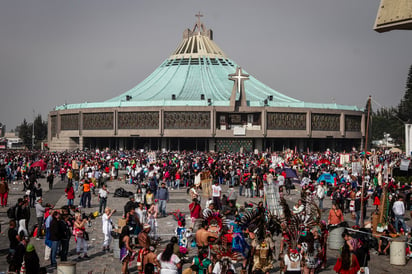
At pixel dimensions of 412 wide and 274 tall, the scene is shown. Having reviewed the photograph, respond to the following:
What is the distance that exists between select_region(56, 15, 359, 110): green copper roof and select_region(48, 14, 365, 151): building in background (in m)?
0.13

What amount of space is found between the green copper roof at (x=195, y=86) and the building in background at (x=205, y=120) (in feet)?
0.44

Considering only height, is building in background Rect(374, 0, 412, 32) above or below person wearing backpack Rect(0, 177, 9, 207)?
above

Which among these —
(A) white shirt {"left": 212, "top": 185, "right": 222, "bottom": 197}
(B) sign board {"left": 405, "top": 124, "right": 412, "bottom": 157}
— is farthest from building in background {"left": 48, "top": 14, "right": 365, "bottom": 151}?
(A) white shirt {"left": 212, "top": 185, "right": 222, "bottom": 197}

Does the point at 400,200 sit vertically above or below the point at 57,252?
above

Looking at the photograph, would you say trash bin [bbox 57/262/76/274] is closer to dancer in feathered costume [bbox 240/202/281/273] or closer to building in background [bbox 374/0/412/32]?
dancer in feathered costume [bbox 240/202/281/273]

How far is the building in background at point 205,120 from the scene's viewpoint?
208ft

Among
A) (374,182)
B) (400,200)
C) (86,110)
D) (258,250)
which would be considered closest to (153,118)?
(86,110)

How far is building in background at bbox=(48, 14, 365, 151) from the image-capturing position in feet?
208

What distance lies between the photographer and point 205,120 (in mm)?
63281

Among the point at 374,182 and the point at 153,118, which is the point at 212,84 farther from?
the point at 374,182

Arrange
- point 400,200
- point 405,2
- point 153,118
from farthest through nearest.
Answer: point 153,118 → point 400,200 → point 405,2

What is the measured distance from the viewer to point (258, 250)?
31.2 ft

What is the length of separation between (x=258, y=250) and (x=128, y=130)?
5614cm

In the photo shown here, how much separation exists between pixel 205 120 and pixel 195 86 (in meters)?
9.93
